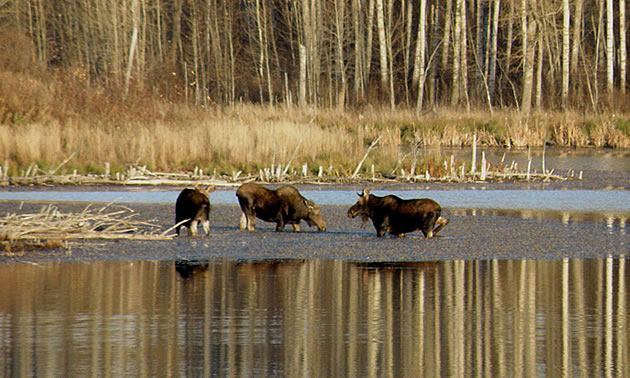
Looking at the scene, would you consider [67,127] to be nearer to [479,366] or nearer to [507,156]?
[507,156]

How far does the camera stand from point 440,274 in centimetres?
1178

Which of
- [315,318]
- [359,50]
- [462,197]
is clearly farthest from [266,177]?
[359,50]

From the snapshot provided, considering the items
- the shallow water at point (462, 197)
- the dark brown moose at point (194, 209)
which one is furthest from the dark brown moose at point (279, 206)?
the shallow water at point (462, 197)

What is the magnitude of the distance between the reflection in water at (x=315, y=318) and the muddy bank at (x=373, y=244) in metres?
0.69

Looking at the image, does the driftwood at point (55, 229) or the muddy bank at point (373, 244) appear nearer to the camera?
the muddy bank at point (373, 244)

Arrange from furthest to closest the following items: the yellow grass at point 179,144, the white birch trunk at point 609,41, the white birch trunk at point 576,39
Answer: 1. the white birch trunk at point 576,39
2. the white birch trunk at point 609,41
3. the yellow grass at point 179,144

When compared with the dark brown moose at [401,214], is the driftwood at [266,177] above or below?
above

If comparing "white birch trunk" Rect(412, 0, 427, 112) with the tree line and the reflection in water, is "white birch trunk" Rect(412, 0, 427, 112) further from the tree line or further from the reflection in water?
the reflection in water

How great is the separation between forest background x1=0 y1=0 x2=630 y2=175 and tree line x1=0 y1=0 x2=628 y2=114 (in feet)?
0.56

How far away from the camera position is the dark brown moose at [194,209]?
14.9 meters

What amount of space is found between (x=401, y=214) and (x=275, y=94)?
4893cm

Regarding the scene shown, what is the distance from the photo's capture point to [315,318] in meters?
9.27

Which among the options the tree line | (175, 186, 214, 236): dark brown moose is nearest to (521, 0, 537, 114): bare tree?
the tree line

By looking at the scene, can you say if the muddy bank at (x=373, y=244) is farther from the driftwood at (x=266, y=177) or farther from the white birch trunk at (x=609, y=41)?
the white birch trunk at (x=609, y=41)
